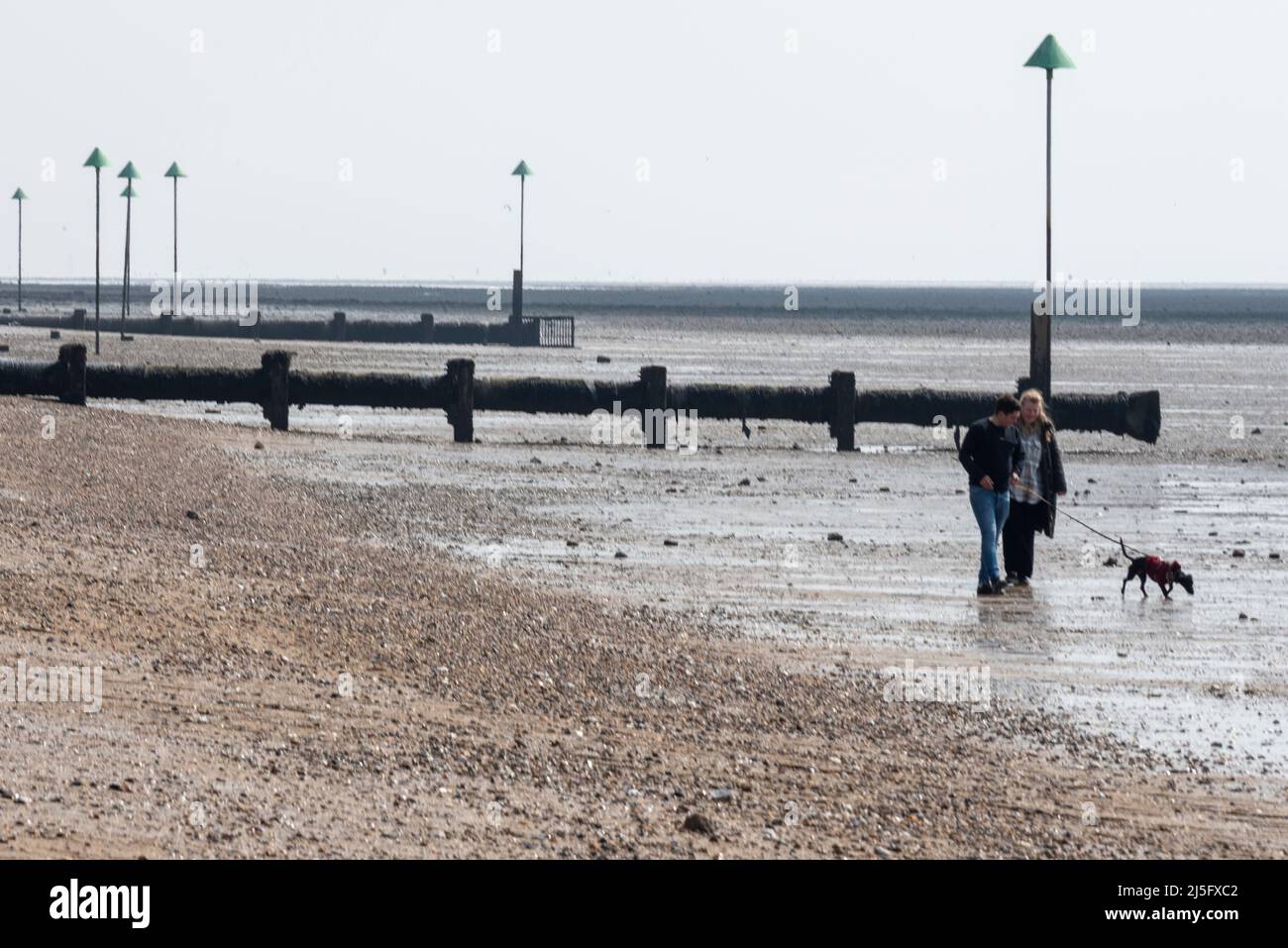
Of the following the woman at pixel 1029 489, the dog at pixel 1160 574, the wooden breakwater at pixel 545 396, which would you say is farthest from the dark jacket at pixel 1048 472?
the wooden breakwater at pixel 545 396

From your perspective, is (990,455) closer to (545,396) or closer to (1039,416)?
(1039,416)

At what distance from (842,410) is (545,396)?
12.0 feet

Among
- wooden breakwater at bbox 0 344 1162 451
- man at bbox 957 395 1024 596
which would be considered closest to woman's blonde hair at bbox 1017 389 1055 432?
man at bbox 957 395 1024 596

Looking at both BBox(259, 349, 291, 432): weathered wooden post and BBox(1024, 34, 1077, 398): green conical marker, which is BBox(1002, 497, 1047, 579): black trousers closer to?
BBox(1024, 34, 1077, 398): green conical marker

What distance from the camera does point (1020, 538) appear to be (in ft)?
48.6

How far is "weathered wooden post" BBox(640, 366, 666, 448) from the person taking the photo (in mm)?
25906

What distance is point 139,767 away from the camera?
7.96 metres

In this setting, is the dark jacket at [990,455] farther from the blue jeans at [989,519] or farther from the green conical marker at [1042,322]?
the green conical marker at [1042,322]

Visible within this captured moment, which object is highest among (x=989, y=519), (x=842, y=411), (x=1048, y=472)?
(x=842, y=411)

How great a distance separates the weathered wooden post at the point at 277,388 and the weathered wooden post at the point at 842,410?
6686 mm

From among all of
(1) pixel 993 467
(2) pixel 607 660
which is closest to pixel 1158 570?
(1) pixel 993 467

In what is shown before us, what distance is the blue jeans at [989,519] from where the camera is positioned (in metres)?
14.3

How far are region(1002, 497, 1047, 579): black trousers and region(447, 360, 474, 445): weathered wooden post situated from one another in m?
12.2

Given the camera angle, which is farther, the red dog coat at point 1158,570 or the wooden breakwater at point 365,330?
the wooden breakwater at point 365,330
